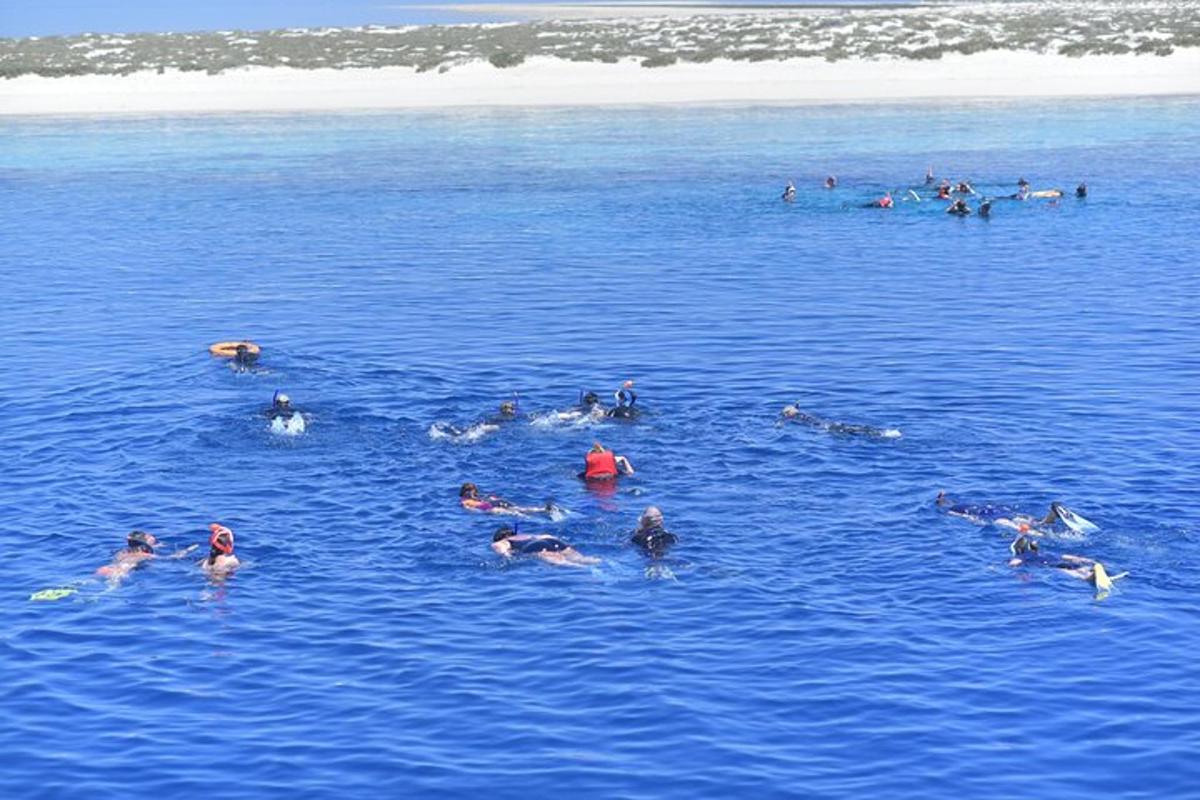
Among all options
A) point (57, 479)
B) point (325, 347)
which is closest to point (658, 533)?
point (57, 479)

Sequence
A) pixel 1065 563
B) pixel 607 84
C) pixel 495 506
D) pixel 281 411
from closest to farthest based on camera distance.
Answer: pixel 1065 563, pixel 495 506, pixel 281 411, pixel 607 84

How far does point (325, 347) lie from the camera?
46.3 metres

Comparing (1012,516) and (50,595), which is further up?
(1012,516)

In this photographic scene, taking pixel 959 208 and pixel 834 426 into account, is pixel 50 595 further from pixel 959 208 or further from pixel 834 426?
pixel 959 208

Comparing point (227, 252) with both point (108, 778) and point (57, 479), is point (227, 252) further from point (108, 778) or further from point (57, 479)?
point (108, 778)

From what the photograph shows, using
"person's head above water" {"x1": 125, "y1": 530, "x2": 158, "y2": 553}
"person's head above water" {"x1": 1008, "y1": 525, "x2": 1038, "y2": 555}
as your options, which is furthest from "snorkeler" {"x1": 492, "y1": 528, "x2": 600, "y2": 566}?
"person's head above water" {"x1": 1008, "y1": 525, "x2": 1038, "y2": 555}

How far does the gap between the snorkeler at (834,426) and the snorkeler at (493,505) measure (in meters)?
7.65

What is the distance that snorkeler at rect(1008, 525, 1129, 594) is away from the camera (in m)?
27.9

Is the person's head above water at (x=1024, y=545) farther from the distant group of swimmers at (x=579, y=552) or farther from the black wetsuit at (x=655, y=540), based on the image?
the black wetsuit at (x=655, y=540)

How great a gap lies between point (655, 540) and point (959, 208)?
3834 centimetres

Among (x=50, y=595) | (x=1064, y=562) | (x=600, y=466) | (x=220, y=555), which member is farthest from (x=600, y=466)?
(x=50, y=595)

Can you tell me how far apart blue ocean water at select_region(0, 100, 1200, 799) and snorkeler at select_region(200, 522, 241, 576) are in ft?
1.81

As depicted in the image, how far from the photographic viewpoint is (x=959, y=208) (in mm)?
64500

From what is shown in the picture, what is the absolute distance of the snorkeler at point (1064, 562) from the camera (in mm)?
27938
